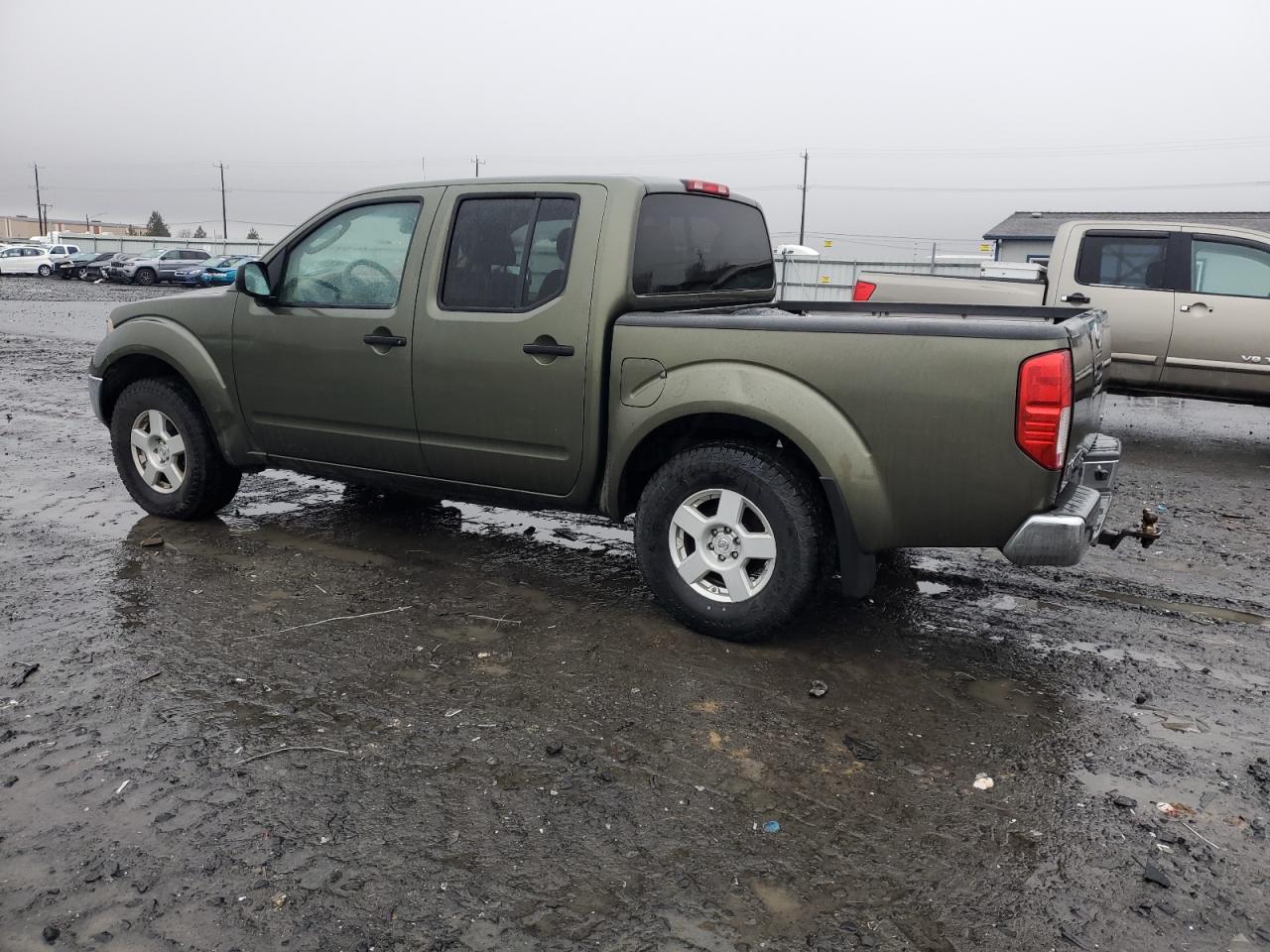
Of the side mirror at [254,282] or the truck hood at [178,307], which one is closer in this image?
the side mirror at [254,282]

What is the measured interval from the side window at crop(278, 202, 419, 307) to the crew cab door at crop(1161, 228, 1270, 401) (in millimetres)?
7357

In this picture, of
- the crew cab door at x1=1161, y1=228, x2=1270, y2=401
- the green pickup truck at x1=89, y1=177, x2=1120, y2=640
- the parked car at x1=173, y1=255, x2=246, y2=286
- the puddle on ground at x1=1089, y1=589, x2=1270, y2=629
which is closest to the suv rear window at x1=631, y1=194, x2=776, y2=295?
the green pickup truck at x1=89, y1=177, x2=1120, y2=640

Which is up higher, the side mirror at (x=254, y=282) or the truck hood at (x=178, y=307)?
the side mirror at (x=254, y=282)

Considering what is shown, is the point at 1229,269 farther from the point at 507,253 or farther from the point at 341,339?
the point at 341,339

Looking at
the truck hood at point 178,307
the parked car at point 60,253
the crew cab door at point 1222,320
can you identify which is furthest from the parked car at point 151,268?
the crew cab door at point 1222,320

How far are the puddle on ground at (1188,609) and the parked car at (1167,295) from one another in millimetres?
4666

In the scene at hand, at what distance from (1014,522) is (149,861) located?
300 cm

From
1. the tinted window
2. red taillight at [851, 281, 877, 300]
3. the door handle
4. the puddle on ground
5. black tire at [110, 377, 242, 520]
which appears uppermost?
the tinted window

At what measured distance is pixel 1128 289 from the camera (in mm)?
9445

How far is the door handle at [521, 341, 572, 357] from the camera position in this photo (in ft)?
14.6

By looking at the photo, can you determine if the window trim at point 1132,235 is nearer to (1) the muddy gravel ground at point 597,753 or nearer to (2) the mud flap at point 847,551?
(1) the muddy gravel ground at point 597,753

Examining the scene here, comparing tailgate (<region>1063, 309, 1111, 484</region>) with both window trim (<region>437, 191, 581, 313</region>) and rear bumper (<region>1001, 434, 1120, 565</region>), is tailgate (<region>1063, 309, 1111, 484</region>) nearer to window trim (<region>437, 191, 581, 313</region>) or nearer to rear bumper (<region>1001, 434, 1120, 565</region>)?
rear bumper (<region>1001, 434, 1120, 565</region>)

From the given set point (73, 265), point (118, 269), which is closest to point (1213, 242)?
point (118, 269)

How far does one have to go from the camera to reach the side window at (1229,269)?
9.09 meters
